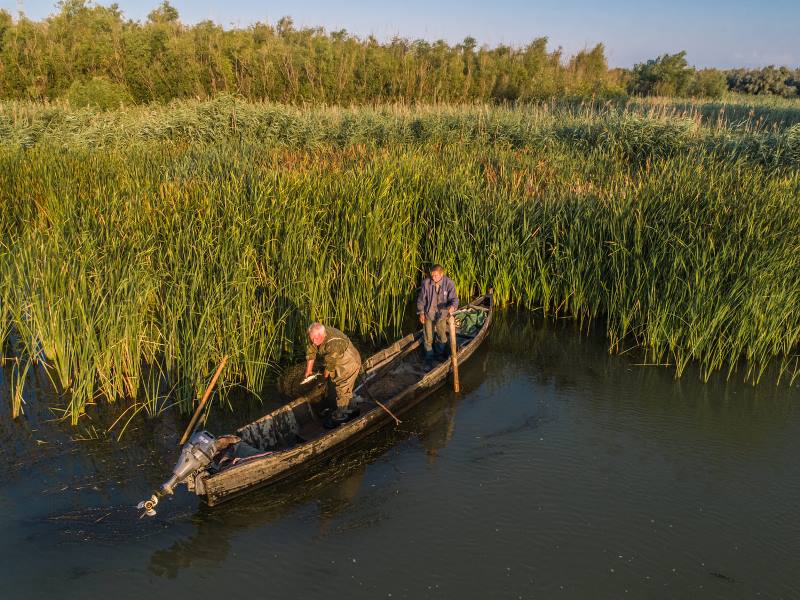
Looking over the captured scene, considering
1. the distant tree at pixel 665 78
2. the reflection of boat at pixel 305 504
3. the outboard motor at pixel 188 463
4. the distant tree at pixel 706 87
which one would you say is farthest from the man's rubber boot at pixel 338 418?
the distant tree at pixel 706 87

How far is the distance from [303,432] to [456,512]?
2322 mm

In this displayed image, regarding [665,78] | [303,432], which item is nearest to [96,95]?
[303,432]

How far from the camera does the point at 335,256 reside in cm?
1052

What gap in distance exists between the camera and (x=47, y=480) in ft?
22.7

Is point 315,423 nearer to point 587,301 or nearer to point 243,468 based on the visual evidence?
point 243,468

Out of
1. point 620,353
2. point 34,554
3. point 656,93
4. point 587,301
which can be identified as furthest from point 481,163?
point 656,93

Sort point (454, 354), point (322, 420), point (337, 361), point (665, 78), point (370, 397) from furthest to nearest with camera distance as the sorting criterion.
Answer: point (665, 78), point (454, 354), point (370, 397), point (322, 420), point (337, 361)

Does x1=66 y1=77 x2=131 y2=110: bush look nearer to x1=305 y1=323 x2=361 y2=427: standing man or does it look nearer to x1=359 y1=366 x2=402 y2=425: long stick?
x1=359 y1=366 x2=402 y2=425: long stick

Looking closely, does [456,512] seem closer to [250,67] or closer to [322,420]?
[322,420]

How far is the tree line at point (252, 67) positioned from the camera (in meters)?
26.6

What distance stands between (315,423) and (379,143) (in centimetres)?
1311

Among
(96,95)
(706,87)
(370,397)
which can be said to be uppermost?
(706,87)

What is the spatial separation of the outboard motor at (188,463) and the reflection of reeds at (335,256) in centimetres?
185

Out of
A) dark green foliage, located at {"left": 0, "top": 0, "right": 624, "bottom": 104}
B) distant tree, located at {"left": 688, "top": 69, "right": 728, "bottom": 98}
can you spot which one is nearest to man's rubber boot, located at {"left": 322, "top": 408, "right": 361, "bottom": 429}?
dark green foliage, located at {"left": 0, "top": 0, "right": 624, "bottom": 104}
